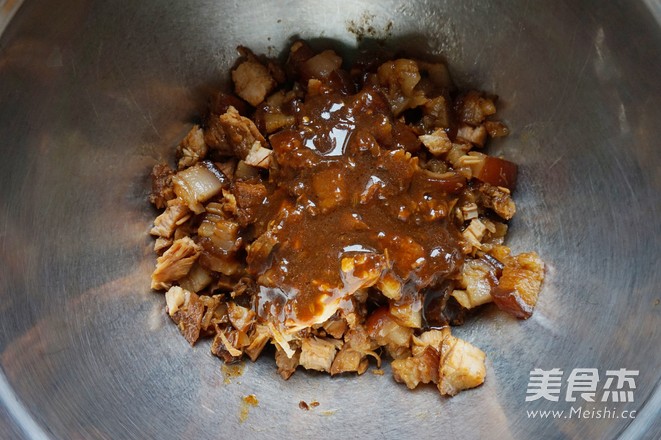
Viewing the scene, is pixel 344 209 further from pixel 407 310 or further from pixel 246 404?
pixel 246 404

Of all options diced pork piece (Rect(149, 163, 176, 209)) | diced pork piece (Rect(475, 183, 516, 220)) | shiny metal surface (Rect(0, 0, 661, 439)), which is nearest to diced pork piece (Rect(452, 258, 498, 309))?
shiny metal surface (Rect(0, 0, 661, 439))

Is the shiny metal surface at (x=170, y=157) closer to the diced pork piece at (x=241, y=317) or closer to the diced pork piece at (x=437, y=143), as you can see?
the diced pork piece at (x=241, y=317)

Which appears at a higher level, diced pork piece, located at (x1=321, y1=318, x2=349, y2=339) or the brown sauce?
the brown sauce

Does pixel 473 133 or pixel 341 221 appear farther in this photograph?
pixel 473 133

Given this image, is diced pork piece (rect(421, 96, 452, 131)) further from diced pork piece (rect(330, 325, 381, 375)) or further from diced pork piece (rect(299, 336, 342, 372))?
diced pork piece (rect(299, 336, 342, 372))

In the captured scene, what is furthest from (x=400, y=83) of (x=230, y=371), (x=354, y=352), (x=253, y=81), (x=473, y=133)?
(x=230, y=371)

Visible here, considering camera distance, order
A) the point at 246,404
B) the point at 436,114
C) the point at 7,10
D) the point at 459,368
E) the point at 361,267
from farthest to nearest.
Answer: the point at 436,114
the point at 246,404
the point at 459,368
the point at 361,267
the point at 7,10

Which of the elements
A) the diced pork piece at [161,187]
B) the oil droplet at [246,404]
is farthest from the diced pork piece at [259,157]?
the oil droplet at [246,404]
